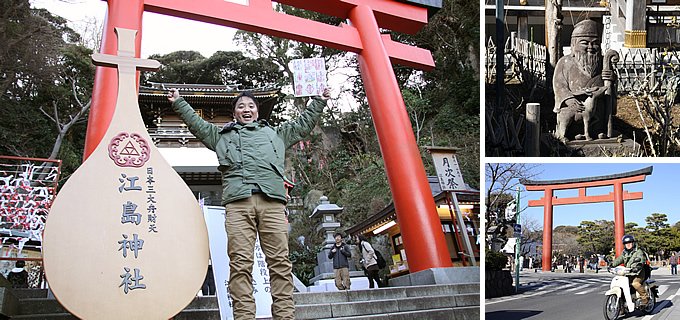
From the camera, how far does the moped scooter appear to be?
12.0 feet

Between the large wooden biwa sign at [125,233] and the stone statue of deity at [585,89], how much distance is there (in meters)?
3.50

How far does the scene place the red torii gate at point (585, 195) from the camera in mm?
3510

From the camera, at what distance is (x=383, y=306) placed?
4.79 metres

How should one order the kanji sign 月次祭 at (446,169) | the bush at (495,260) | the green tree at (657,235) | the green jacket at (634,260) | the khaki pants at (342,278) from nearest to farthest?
the green tree at (657,235), the green jacket at (634,260), the bush at (495,260), the khaki pants at (342,278), the kanji sign 月次祭 at (446,169)

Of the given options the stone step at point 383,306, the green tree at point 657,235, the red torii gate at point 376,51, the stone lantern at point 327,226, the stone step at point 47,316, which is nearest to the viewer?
the green tree at point 657,235

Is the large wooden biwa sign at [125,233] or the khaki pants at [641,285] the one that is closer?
the large wooden biwa sign at [125,233]

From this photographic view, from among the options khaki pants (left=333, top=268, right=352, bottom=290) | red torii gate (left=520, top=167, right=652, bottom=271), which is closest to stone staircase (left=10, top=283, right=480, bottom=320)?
red torii gate (left=520, top=167, right=652, bottom=271)

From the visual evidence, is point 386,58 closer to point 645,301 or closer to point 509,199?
point 509,199

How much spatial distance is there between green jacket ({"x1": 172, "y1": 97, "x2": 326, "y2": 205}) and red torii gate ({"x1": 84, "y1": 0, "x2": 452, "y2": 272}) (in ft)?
6.68

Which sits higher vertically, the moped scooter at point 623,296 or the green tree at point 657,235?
the green tree at point 657,235

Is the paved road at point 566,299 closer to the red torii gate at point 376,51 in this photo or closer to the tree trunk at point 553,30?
the red torii gate at point 376,51

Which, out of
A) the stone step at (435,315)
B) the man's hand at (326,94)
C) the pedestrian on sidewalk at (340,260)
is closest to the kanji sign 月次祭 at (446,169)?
the pedestrian on sidewalk at (340,260)

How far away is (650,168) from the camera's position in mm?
3455

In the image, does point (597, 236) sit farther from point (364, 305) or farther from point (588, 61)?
point (588, 61)
